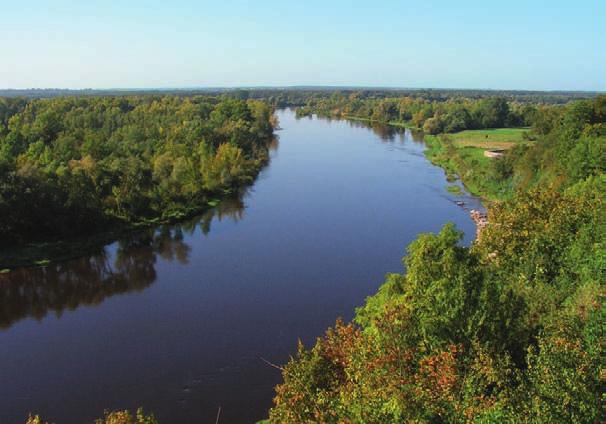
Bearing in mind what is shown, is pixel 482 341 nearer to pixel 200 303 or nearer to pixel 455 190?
pixel 200 303

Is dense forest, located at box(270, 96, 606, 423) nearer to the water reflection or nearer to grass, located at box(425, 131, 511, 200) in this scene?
the water reflection

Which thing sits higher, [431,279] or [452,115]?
[452,115]

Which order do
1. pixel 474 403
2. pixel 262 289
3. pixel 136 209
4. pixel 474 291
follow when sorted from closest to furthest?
pixel 474 403 → pixel 474 291 → pixel 262 289 → pixel 136 209

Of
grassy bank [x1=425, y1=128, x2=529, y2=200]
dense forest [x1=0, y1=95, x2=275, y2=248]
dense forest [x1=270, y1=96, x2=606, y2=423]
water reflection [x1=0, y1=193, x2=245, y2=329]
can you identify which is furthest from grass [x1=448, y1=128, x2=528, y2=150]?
dense forest [x1=270, y1=96, x2=606, y2=423]

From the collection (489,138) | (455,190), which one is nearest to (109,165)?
(455,190)

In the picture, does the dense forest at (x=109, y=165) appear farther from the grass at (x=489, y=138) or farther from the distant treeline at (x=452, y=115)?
the distant treeline at (x=452, y=115)

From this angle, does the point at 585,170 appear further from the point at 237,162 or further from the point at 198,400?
the point at 237,162

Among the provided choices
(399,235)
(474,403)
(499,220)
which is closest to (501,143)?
(399,235)

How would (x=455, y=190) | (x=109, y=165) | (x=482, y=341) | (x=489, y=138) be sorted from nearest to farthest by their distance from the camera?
(x=482, y=341) → (x=109, y=165) → (x=455, y=190) → (x=489, y=138)
